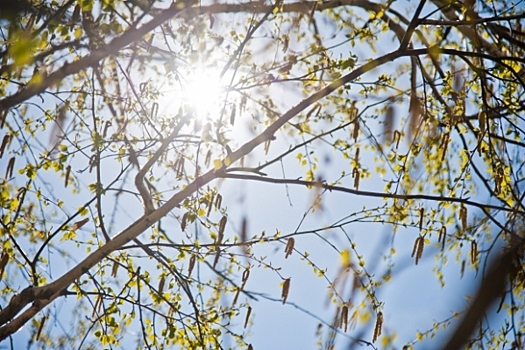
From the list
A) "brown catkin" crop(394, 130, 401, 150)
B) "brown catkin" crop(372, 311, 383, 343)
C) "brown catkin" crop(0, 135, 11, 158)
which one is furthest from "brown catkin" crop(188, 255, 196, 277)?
"brown catkin" crop(394, 130, 401, 150)

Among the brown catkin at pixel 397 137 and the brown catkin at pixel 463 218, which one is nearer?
the brown catkin at pixel 463 218

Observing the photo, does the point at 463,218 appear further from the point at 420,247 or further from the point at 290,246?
the point at 290,246

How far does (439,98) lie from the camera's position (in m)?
3.69

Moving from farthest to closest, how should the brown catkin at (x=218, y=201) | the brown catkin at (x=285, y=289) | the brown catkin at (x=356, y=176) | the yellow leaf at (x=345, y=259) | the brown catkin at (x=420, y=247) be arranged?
the brown catkin at (x=356, y=176)
the brown catkin at (x=218, y=201)
the brown catkin at (x=420, y=247)
the brown catkin at (x=285, y=289)
the yellow leaf at (x=345, y=259)

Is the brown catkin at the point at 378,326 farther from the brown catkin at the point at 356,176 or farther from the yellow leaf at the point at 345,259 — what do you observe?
the yellow leaf at the point at 345,259

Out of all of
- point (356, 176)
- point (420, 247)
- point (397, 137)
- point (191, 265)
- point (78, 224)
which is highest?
point (397, 137)

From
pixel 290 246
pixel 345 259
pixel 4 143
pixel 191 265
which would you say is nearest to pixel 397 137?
pixel 290 246

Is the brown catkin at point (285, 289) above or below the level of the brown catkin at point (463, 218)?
below

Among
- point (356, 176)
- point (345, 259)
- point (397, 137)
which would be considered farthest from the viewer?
point (397, 137)

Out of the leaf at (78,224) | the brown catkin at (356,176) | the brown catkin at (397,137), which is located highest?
the brown catkin at (397,137)

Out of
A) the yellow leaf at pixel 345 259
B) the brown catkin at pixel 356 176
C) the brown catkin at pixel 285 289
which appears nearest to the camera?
the yellow leaf at pixel 345 259

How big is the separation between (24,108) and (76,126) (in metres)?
0.53

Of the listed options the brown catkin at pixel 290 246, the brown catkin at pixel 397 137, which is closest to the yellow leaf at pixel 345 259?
the brown catkin at pixel 290 246

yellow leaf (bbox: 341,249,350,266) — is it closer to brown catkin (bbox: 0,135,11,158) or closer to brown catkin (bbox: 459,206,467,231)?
brown catkin (bbox: 459,206,467,231)
